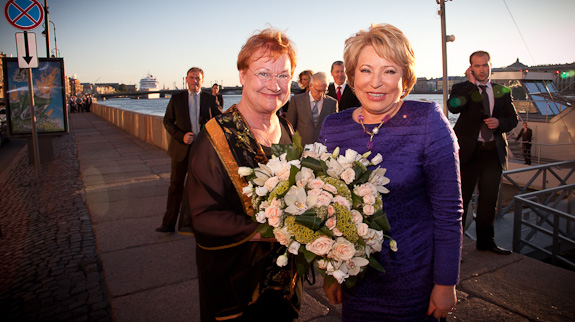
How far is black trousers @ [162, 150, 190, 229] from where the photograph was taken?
539 cm

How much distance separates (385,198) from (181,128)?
162 inches

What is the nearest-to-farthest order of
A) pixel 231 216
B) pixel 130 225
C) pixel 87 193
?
pixel 231 216, pixel 130 225, pixel 87 193

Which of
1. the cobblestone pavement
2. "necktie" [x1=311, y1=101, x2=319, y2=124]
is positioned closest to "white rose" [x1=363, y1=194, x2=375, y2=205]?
the cobblestone pavement

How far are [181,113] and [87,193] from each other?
146 inches

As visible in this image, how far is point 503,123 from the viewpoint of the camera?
15.1 ft

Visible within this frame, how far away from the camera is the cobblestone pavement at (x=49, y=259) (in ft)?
11.5

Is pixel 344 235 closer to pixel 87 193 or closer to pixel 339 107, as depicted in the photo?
pixel 339 107

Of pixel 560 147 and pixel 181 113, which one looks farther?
pixel 560 147

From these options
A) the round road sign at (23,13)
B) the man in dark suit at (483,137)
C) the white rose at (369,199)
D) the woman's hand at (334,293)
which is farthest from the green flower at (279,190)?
the round road sign at (23,13)

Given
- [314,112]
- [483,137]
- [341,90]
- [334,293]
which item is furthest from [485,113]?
[334,293]

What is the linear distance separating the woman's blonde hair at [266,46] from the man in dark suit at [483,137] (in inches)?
127

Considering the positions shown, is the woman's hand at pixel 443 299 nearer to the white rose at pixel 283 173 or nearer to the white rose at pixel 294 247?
the white rose at pixel 294 247

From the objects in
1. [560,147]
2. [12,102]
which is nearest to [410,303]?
[12,102]

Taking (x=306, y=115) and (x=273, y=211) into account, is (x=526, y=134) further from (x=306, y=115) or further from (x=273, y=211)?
(x=273, y=211)
